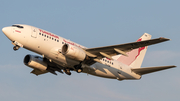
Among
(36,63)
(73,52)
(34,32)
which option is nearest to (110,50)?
(73,52)

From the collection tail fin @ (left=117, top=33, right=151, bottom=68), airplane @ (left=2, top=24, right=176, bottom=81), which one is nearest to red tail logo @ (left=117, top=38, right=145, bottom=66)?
tail fin @ (left=117, top=33, right=151, bottom=68)

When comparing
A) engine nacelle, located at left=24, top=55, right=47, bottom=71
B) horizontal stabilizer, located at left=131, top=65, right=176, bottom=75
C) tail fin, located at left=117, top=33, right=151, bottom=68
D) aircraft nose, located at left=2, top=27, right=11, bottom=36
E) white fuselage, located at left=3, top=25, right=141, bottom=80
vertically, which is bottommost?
horizontal stabilizer, located at left=131, top=65, right=176, bottom=75

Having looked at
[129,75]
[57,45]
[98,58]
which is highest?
[57,45]

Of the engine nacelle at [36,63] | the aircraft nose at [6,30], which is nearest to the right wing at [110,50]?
the engine nacelle at [36,63]

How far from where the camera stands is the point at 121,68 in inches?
1630

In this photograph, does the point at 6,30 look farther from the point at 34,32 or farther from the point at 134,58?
the point at 134,58

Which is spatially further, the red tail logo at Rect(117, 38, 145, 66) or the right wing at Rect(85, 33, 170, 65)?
the red tail logo at Rect(117, 38, 145, 66)

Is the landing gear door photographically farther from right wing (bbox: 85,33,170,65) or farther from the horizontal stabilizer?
the horizontal stabilizer

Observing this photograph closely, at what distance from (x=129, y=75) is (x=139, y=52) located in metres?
6.76

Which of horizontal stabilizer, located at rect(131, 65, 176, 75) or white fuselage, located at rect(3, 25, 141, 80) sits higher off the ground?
white fuselage, located at rect(3, 25, 141, 80)

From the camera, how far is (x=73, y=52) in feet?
113

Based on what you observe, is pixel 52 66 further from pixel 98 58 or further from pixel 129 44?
pixel 129 44

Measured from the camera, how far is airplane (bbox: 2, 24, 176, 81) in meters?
34.3

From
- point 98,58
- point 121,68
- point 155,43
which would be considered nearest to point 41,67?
point 98,58
